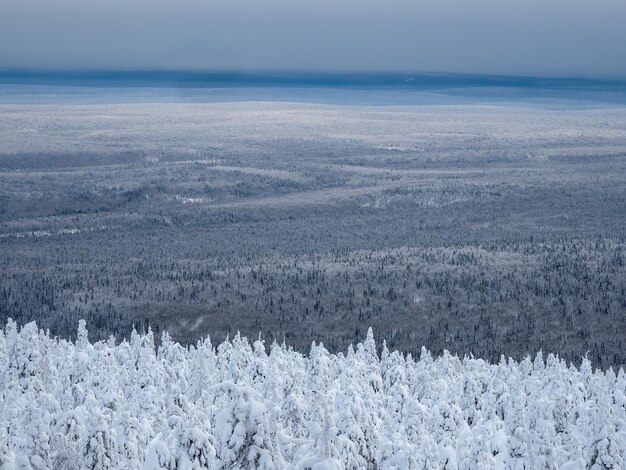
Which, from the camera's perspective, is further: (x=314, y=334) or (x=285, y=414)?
(x=314, y=334)

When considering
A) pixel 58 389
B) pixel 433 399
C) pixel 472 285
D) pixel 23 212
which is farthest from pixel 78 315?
pixel 23 212

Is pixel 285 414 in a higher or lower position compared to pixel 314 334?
higher

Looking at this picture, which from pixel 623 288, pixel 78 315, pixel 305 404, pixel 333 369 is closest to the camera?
pixel 305 404

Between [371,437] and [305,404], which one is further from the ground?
[371,437]

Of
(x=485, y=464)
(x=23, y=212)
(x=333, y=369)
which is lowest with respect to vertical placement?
(x=23, y=212)

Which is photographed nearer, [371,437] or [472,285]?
[371,437]

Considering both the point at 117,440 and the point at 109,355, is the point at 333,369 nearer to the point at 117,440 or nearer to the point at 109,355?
the point at 109,355

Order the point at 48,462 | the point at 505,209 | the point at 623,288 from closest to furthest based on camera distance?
the point at 48,462
the point at 623,288
the point at 505,209
